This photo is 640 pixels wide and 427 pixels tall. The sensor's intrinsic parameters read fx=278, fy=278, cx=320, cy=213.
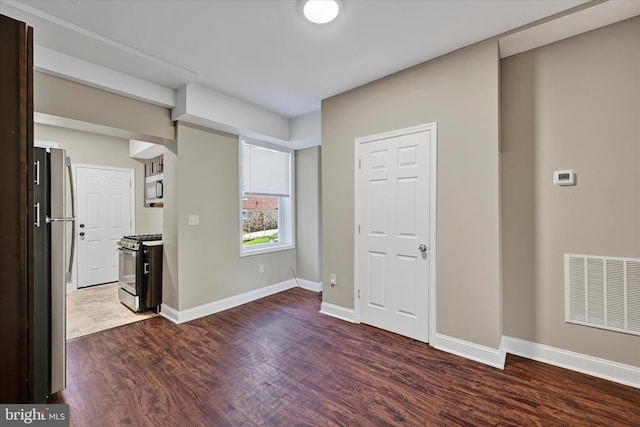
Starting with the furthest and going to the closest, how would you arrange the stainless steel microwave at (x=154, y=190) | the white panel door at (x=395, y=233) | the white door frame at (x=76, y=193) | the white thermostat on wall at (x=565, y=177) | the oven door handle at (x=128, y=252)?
the white door frame at (x=76, y=193) < the stainless steel microwave at (x=154, y=190) < the oven door handle at (x=128, y=252) < the white panel door at (x=395, y=233) < the white thermostat on wall at (x=565, y=177)

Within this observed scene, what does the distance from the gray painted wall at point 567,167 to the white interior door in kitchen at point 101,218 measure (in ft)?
19.2

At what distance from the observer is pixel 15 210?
1.17 m

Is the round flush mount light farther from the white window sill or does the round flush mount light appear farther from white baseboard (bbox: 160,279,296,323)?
white baseboard (bbox: 160,279,296,323)

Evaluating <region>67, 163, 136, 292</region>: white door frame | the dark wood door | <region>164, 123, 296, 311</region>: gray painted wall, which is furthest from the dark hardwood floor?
<region>67, 163, 136, 292</region>: white door frame

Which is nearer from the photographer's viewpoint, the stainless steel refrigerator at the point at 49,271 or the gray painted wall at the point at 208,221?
the stainless steel refrigerator at the point at 49,271

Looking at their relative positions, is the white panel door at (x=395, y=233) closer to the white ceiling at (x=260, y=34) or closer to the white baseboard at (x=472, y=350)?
the white baseboard at (x=472, y=350)

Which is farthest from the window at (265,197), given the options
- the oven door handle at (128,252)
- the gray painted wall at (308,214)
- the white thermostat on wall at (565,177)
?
the white thermostat on wall at (565,177)

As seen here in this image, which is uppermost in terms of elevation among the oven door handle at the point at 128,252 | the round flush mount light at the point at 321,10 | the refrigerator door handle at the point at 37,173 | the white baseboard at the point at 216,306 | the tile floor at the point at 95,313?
the round flush mount light at the point at 321,10

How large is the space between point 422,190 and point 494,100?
0.93 m

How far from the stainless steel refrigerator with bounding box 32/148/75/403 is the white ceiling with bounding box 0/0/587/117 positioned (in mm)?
1063

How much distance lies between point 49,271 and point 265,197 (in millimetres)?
2913

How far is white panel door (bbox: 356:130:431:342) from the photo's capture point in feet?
8.93

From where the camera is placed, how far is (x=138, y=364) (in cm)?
236

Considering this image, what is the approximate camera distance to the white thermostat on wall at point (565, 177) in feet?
7.30
